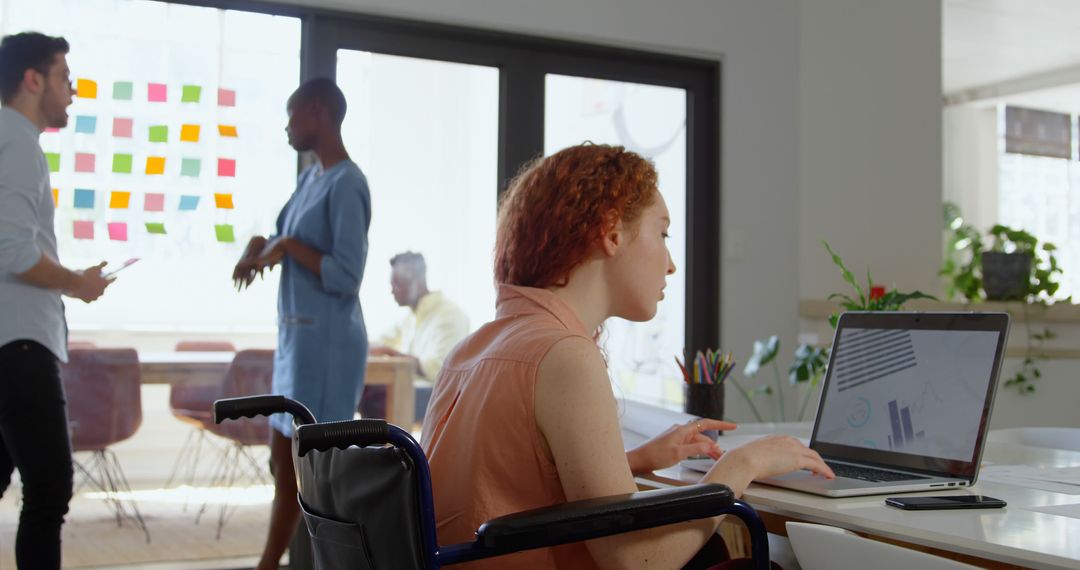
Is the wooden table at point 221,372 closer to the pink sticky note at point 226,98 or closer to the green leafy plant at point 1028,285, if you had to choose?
the pink sticky note at point 226,98

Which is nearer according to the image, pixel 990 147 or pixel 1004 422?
pixel 1004 422

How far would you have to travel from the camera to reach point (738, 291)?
13.5ft

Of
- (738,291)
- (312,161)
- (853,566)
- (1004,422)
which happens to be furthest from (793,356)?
(853,566)

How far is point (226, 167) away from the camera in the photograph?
3.30m

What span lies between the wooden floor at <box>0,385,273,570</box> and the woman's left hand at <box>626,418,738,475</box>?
2.10m

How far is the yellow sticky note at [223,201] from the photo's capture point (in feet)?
10.8

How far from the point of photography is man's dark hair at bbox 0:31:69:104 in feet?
8.48

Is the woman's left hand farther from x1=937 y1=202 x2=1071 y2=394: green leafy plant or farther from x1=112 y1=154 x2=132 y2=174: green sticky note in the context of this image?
x1=937 y1=202 x2=1071 y2=394: green leafy plant

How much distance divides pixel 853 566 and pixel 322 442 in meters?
0.53

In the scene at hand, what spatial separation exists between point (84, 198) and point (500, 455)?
2337 mm

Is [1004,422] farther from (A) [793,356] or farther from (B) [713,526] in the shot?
(B) [713,526]

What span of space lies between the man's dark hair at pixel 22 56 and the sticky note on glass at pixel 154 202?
62 cm

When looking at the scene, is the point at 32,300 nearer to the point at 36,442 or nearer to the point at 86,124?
the point at 36,442

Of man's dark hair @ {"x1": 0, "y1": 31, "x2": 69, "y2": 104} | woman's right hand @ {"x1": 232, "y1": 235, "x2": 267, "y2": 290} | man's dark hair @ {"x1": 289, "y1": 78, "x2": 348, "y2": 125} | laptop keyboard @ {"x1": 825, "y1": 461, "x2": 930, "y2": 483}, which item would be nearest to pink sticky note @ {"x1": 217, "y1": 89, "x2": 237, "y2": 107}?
man's dark hair @ {"x1": 289, "y1": 78, "x2": 348, "y2": 125}
